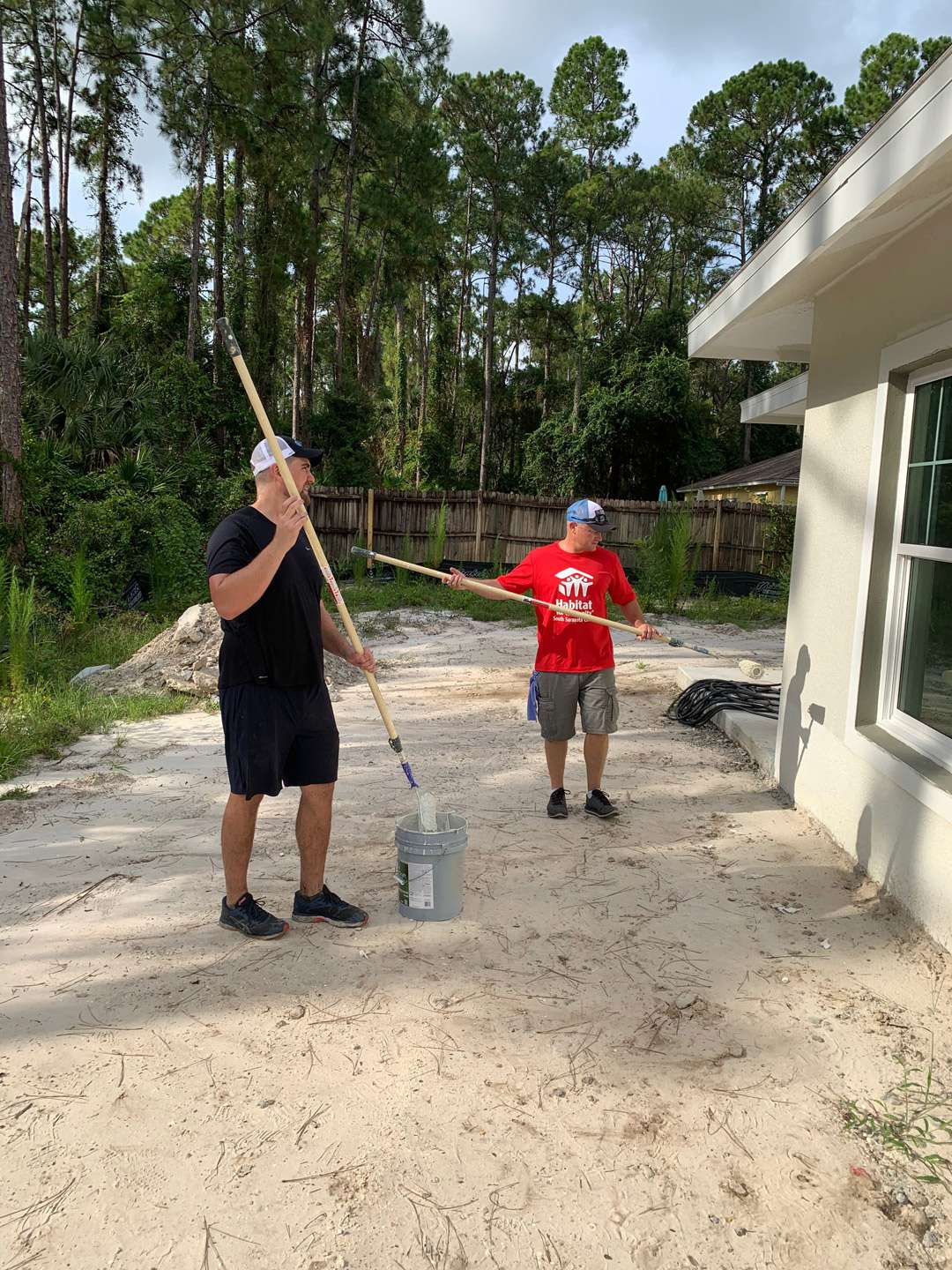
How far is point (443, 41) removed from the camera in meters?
24.5

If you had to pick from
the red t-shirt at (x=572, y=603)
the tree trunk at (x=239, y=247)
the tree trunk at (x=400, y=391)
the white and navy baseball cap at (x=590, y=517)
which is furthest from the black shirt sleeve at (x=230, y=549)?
the tree trunk at (x=400, y=391)

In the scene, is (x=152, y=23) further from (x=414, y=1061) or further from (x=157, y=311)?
(x=414, y=1061)

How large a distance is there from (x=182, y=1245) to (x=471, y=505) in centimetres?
1557

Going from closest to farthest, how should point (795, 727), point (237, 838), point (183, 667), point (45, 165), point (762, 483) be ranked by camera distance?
point (237, 838), point (795, 727), point (183, 667), point (762, 483), point (45, 165)

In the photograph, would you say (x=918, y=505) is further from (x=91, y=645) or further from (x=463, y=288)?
(x=463, y=288)

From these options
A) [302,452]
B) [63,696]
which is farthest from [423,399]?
[302,452]

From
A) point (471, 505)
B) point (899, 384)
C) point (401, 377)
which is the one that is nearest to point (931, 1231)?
point (899, 384)

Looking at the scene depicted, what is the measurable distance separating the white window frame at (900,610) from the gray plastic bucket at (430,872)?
Answer: 208cm

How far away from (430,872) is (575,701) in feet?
4.85

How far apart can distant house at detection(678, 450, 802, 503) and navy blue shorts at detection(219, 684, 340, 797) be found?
16.3 meters

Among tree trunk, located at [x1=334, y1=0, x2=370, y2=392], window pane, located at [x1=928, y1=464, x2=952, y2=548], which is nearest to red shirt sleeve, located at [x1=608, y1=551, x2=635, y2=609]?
window pane, located at [x1=928, y1=464, x2=952, y2=548]

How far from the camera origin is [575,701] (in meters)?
4.37

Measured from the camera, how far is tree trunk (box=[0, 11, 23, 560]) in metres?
9.52

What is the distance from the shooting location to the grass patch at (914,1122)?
2.06 metres
